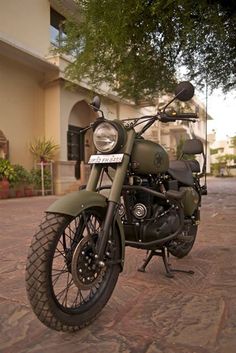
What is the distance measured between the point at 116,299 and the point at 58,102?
34.9 ft

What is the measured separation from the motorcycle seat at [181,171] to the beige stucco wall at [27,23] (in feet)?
28.8

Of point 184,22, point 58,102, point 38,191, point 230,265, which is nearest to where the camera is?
point 230,265

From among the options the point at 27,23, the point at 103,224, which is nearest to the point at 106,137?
the point at 103,224

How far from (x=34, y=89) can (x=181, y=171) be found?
33.7 feet

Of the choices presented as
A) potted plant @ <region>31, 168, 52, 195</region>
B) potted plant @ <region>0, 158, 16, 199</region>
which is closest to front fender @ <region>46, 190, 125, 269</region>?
potted plant @ <region>0, 158, 16, 199</region>

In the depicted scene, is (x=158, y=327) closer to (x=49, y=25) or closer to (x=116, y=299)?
(x=116, y=299)

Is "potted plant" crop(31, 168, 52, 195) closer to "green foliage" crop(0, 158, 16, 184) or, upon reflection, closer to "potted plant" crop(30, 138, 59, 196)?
"potted plant" crop(30, 138, 59, 196)

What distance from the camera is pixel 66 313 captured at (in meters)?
1.96

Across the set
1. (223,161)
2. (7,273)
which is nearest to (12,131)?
(7,273)

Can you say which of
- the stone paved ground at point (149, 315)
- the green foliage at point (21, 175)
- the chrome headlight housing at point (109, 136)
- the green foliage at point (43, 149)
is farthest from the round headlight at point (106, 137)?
the green foliage at point (43, 149)

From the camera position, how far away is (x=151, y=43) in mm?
6449

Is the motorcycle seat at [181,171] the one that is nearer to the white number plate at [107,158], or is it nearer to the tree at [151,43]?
the white number plate at [107,158]

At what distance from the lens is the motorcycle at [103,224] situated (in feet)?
6.26

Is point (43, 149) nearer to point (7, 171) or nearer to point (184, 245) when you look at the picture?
point (7, 171)
